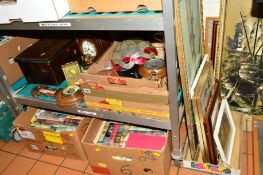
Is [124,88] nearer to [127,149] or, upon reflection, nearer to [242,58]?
[127,149]

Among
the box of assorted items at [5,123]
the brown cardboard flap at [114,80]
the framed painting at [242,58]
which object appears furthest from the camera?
the box of assorted items at [5,123]

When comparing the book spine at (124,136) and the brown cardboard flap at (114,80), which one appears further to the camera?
the book spine at (124,136)

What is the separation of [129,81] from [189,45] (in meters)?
0.38

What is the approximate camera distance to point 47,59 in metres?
1.63

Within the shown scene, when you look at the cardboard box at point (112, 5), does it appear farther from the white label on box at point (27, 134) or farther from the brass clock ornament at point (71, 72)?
the white label on box at point (27, 134)

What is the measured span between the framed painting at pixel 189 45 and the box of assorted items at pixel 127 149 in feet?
0.57

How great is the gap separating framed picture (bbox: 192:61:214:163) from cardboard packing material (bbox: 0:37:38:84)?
126cm

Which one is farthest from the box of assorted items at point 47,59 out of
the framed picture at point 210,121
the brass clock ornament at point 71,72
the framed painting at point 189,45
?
the framed picture at point 210,121

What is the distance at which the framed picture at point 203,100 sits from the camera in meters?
1.36

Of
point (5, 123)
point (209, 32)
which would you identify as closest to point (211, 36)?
point (209, 32)

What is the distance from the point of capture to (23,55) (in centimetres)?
174

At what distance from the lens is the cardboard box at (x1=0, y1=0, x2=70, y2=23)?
1.16 m

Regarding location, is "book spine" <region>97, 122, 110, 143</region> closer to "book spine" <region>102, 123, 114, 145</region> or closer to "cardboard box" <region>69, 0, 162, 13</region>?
"book spine" <region>102, 123, 114, 145</region>

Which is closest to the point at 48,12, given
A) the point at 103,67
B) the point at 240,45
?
the point at 103,67
